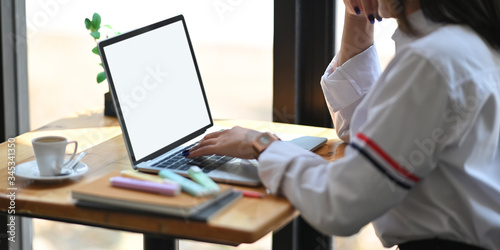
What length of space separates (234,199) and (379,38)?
0.93 m

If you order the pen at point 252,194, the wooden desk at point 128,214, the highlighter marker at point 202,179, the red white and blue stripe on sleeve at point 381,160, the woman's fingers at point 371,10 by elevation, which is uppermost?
the woman's fingers at point 371,10

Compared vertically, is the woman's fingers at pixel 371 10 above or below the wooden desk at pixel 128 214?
above

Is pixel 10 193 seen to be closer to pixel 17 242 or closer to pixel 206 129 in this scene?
pixel 206 129

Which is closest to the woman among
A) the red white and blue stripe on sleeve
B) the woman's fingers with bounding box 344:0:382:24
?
the red white and blue stripe on sleeve

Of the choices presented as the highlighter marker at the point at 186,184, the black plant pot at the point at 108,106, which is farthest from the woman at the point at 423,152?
the black plant pot at the point at 108,106

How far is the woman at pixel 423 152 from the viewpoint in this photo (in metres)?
1.13

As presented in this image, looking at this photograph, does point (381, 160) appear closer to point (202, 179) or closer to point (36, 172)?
point (202, 179)

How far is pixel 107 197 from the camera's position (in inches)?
47.2

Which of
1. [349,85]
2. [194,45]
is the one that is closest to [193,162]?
[349,85]

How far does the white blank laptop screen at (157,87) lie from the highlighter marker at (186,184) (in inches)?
6.4

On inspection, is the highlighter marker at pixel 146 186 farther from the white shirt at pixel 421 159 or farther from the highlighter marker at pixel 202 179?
the white shirt at pixel 421 159

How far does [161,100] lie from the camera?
1588 mm

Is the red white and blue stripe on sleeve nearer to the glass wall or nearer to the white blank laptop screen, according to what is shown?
the white blank laptop screen

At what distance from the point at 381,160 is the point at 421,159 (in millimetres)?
70
